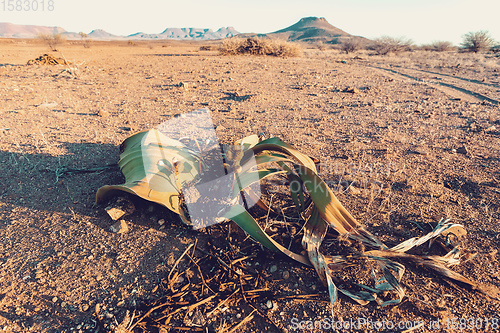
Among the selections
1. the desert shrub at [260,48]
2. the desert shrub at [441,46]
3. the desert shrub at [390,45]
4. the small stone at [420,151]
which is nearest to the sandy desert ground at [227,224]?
the small stone at [420,151]

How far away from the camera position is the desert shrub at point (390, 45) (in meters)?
21.5

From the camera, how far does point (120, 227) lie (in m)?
2.18

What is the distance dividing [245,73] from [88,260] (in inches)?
315

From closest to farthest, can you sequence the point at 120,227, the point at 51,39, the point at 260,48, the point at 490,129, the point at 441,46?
the point at 120,227, the point at 490,129, the point at 260,48, the point at 51,39, the point at 441,46

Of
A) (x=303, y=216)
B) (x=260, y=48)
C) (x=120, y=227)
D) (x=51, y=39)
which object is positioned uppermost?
(x=51, y=39)

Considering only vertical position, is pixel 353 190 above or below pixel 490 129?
below

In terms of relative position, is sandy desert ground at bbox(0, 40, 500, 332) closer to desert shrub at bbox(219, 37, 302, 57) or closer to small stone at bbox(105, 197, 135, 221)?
small stone at bbox(105, 197, 135, 221)

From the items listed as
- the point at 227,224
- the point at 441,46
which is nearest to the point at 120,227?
the point at 227,224

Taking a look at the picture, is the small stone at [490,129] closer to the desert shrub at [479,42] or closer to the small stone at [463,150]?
the small stone at [463,150]

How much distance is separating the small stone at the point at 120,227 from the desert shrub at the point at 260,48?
1440 cm

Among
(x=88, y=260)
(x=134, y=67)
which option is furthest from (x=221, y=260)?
(x=134, y=67)

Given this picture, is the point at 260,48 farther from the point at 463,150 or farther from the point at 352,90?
the point at 463,150

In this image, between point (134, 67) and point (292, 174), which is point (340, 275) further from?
point (134, 67)

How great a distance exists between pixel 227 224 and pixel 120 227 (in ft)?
2.69
